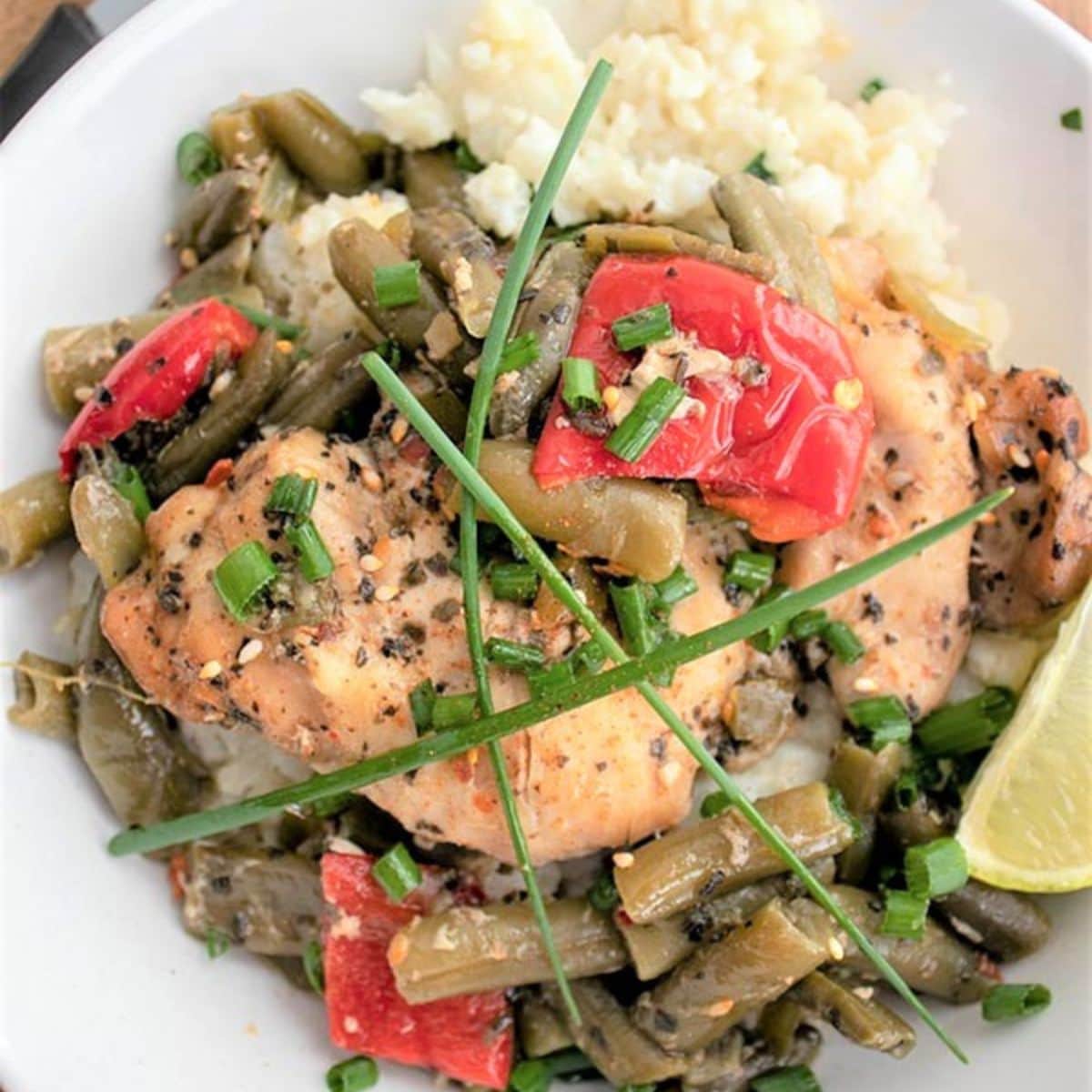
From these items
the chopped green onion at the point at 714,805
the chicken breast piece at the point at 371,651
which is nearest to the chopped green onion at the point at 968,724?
the chopped green onion at the point at 714,805

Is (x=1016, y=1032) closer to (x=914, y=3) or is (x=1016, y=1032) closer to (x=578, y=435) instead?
(x=578, y=435)

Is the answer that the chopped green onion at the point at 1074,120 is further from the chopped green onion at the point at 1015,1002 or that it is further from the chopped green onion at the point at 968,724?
the chopped green onion at the point at 1015,1002

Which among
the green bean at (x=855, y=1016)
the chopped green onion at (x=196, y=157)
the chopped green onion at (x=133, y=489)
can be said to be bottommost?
the green bean at (x=855, y=1016)

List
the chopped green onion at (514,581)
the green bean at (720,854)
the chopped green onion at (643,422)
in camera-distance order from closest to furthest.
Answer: the chopped green onion at (643,422)
the chopped green onion at (514,581)
the green bean at (720,854)

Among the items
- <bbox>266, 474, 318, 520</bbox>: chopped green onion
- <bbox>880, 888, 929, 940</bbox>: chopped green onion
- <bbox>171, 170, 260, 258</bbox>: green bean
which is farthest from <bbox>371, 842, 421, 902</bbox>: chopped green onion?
<bbox>171, 170, 260, 258</bbox>: green bean

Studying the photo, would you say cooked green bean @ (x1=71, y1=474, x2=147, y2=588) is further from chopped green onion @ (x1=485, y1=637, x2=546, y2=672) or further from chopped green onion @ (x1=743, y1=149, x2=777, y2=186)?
chopped green onion @ (x1=743, y1=149, x2=777, y2=186)

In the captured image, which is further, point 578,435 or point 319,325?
point 319,325

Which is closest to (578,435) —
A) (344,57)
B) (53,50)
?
(344,57)
